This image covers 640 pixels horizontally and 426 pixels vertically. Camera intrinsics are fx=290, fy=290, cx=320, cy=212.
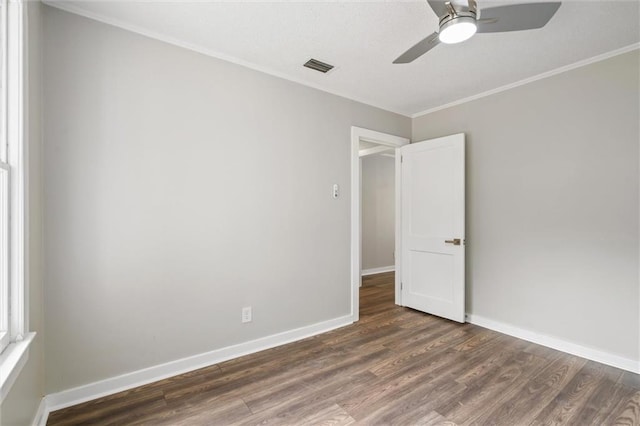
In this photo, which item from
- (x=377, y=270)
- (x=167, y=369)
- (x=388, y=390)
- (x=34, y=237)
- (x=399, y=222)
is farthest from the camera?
(x=377, y=270)

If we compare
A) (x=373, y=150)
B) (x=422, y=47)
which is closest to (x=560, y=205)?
(x=422, y=47)

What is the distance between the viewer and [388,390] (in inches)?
80.0

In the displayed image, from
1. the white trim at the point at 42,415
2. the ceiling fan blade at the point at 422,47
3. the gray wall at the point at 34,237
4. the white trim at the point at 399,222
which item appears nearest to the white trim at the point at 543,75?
the white trim at the point at 399,222

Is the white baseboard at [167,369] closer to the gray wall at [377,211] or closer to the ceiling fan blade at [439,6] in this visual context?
the ceiling fan blade at [439,6]

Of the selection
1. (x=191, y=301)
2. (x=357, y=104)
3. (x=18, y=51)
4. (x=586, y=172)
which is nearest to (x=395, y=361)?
(x=191, y=301)

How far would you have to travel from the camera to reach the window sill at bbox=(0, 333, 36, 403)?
43.7 inches

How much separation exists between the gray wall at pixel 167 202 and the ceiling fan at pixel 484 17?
5.30 feet

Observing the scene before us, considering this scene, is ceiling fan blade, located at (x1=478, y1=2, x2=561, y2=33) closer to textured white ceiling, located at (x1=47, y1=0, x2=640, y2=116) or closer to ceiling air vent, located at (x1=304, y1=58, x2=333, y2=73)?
textured white ceiling, located at (x1=47, y1=0, x2=640, y2=116)

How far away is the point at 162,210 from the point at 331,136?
180 centimetres

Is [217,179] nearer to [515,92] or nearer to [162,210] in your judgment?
[162,210]

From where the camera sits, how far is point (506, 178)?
3.05 m

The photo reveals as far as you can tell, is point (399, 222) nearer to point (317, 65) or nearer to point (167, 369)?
point (317, 65)

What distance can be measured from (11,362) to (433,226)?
350 centimetres

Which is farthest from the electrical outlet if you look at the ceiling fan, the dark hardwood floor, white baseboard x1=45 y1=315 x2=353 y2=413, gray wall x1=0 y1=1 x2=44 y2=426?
the ceiling fan
